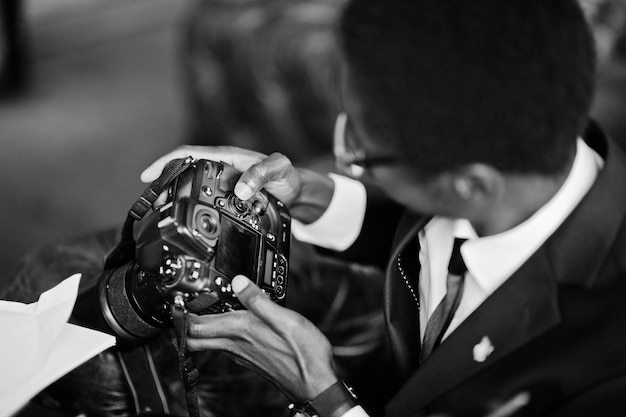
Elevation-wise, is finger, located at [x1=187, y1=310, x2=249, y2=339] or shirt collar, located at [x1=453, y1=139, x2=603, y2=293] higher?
shirt collar, located at [x1=453, y1=139, x2=603, y2=293]

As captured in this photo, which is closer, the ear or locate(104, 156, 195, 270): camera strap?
the ear

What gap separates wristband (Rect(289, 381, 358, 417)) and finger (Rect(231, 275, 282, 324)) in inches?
5.1

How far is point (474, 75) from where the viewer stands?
2.44ft

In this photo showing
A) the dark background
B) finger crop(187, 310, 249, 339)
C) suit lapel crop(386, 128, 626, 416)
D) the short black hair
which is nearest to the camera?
the short black hair

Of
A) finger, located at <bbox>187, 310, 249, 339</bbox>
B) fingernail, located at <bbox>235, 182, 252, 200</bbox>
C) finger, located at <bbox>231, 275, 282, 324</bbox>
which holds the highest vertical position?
fingernail, located at <bbox>235, 182, 252, 200</bbox>

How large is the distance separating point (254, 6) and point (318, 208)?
3.88 ft

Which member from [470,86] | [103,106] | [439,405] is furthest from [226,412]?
[103,106]

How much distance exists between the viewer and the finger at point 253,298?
91 centimetres

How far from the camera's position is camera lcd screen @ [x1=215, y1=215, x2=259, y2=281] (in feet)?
3.10

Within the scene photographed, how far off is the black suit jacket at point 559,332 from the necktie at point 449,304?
7 cm

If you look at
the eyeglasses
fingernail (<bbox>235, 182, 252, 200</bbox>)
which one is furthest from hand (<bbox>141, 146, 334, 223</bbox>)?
the eyeglasses

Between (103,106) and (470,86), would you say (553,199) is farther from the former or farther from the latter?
(103,106)

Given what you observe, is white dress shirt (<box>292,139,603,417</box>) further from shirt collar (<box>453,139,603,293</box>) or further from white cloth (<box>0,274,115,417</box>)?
white cloth (<box>0,274,115,417</box>)

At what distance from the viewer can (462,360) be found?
89cm
